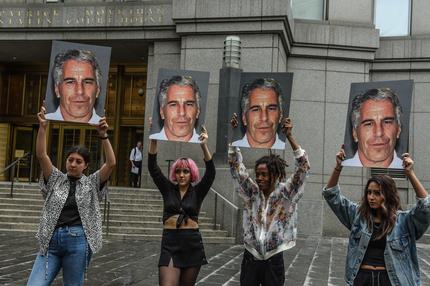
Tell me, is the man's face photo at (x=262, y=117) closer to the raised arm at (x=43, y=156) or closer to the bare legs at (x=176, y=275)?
the bare legs at (x=176, y=275)

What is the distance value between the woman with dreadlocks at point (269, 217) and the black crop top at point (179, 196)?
0.47 metres

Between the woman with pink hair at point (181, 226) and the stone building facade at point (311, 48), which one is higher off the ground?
the stone building facade at point (311, 48)

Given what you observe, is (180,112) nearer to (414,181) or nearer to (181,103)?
(181,103)

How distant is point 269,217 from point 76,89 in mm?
3506

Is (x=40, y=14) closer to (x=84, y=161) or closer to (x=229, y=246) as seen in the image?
(x=229, y=246)

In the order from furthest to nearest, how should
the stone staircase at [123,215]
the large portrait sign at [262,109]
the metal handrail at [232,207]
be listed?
1. the metal handrail at [232,207]
2. the stone staircase at [123,215]
3. the large portrait sign at [262,109]

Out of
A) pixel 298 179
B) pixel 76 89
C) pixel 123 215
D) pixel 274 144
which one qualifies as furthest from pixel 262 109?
pixel 123 215

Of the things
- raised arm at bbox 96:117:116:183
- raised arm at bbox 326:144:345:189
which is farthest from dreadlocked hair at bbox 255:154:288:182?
raised arm at bbox 96:117:116:183

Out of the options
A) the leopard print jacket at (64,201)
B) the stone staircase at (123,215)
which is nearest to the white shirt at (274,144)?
the leopard print jacket at (64,201)

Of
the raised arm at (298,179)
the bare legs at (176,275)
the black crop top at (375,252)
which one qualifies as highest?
the raised arm at (298,179)

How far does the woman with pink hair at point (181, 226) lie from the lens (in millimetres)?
5129

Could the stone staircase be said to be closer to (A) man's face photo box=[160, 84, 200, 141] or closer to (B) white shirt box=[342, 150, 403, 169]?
(A) man's face photo box=[160, 84, 200, 141]

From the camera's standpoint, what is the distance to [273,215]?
4980 mm

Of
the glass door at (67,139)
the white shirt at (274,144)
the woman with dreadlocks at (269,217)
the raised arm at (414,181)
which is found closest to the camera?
the raised arm at (414,181)
